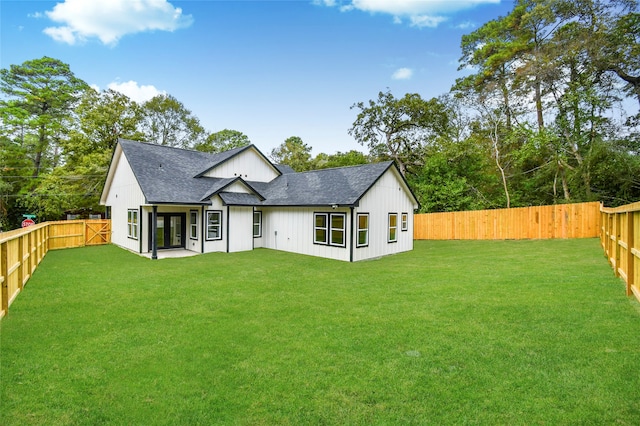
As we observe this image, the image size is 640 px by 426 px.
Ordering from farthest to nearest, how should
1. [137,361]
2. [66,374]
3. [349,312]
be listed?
[349,312] → [137,361] → [66,374]

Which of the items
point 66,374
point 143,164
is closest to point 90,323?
point 66,374

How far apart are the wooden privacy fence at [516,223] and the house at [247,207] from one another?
454 cm

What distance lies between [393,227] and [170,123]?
2727 centimetres

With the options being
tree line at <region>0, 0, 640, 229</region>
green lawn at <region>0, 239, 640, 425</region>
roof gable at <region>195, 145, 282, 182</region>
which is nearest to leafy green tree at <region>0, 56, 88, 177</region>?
tree line at <region>0, 0, 640, 229</region>

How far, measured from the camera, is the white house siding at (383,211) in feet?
43.7

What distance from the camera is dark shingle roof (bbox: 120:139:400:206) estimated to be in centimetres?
1362

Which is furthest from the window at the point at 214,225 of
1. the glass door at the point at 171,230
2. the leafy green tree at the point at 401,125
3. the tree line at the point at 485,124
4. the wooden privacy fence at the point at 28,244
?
the leafy green tree at the point at 401,125

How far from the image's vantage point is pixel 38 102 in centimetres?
2658

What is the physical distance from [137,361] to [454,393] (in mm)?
3901

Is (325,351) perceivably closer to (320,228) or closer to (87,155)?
(320,228)

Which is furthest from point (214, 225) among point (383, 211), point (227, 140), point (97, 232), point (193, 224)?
point (227, 140)

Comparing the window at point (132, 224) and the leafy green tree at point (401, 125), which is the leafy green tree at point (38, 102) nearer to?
the window at point (132, 224)

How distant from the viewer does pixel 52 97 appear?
26.7 m

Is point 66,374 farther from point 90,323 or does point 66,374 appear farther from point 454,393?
point 454,393
